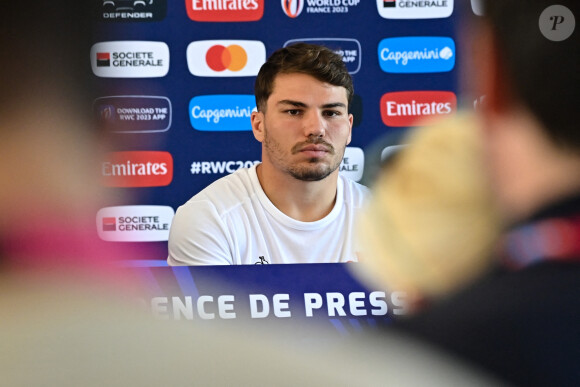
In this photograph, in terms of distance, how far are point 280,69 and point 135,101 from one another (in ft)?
1.37

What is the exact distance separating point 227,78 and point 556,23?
3.13ft

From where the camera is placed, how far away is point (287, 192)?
5.84 ft

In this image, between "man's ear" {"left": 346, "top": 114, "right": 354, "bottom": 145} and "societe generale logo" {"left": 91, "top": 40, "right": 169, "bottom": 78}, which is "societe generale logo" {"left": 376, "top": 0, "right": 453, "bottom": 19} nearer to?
"man's ear" {"left": 346, "top": 114, "right": 354, "bottom": 145}

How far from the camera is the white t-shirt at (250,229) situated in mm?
1760

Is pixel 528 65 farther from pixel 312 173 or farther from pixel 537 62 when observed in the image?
pixel 312 173

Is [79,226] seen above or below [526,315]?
above

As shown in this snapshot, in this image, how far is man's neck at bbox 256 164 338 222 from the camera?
70.0 inches

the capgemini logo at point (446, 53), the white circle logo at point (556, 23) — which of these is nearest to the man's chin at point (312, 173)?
the capgemini logo at point (446, 53)

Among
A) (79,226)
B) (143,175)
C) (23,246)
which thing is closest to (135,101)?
(143,175)

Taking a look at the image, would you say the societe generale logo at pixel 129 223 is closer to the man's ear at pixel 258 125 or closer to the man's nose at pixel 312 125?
the man's ear at pixel 258 125

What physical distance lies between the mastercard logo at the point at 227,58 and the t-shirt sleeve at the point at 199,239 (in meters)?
0.40

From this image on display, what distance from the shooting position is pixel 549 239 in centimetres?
180

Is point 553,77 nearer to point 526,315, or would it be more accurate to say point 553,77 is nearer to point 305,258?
point 526,315

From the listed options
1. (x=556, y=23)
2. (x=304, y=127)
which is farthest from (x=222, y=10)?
(x=556, y=23)
